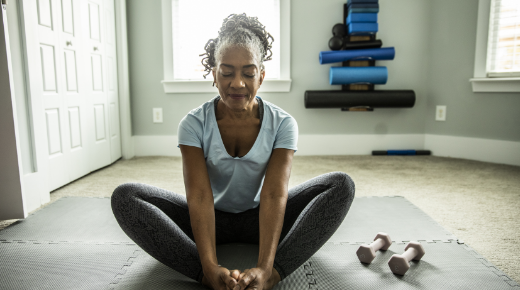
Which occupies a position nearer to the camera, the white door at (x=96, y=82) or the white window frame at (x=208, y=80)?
the white door at (x=96, y=82)

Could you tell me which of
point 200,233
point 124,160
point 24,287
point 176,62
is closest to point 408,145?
point 176,62

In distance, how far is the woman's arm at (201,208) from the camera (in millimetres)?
897

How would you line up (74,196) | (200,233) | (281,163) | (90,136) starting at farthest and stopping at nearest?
1. (90,136)
2. (74,196)
3. (281,163)
4. (200,233)

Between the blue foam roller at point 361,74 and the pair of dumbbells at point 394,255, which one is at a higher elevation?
the blue foam roller at point 361,74

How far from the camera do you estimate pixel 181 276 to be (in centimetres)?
109

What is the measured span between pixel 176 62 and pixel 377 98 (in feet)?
5.67

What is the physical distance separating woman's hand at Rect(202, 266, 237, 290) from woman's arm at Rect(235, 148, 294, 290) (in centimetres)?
2

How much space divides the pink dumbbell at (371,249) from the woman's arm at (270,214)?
1.22 feet

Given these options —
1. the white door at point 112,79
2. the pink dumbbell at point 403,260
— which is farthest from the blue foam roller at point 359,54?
the pink dumbbell at point 403,260

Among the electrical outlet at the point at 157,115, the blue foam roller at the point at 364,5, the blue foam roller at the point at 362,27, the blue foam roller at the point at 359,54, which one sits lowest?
the electrical outlet at the point at 157,115

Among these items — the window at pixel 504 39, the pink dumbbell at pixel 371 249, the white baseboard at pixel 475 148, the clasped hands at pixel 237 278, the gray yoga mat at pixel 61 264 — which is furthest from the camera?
the white baseboard at pixel 475 148

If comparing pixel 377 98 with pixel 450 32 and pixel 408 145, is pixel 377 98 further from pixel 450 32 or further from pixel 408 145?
pixel 450 32

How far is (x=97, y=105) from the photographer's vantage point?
2.61 meters

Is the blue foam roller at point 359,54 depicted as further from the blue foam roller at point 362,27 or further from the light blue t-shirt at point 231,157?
the light blue t-shirt at point 231,157
